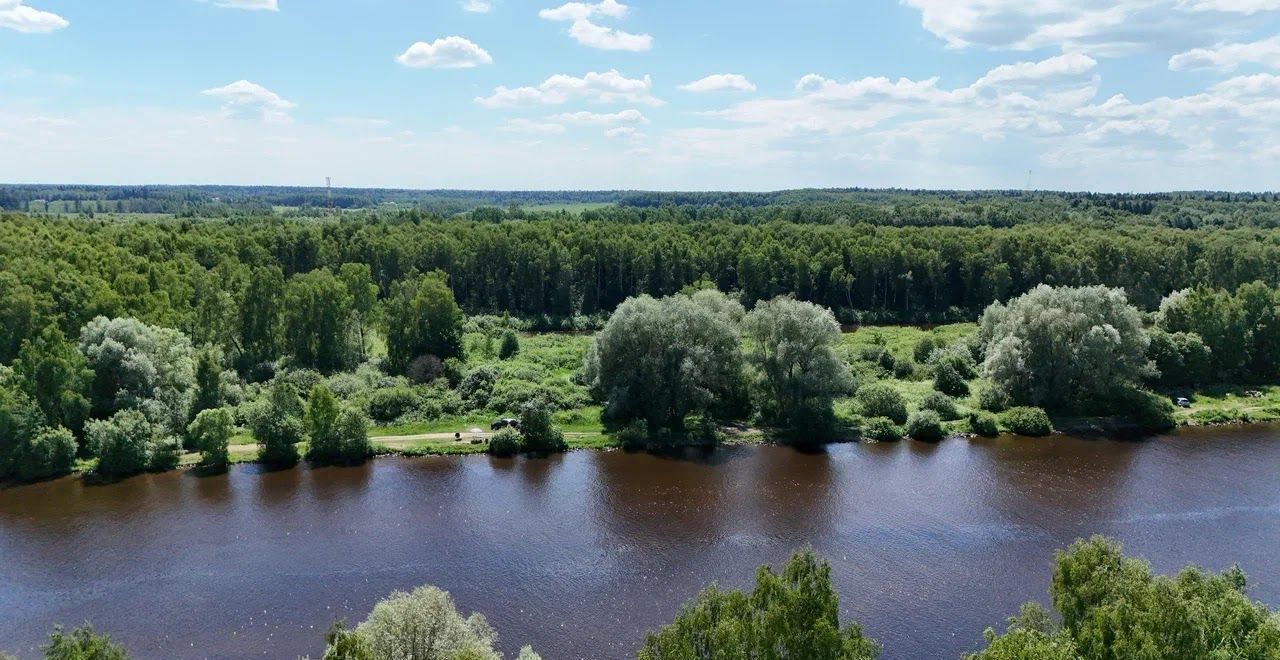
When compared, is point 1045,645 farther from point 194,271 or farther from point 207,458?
point 194,271

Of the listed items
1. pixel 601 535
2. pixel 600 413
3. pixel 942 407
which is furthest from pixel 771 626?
pixel 942 407

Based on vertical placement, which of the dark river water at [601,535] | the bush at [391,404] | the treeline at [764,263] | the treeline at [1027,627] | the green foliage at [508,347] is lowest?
the dark river water at [601,535]

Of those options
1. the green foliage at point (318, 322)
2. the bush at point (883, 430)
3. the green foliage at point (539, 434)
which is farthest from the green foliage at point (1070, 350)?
the green foliage at point (318, 322)

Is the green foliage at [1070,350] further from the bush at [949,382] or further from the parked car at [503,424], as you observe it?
the parked car at [503,424]

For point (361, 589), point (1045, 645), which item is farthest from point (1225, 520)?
point (361, 589)

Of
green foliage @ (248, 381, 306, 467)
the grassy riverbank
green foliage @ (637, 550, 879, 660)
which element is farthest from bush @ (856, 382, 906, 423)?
green foliage @ (637, 550, 879, 660)

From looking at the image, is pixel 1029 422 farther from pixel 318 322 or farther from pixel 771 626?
pixel 318 322

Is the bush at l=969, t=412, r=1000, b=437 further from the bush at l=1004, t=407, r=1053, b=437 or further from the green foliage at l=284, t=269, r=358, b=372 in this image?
the green foliage at l=284, t=269, r=358, b=372
